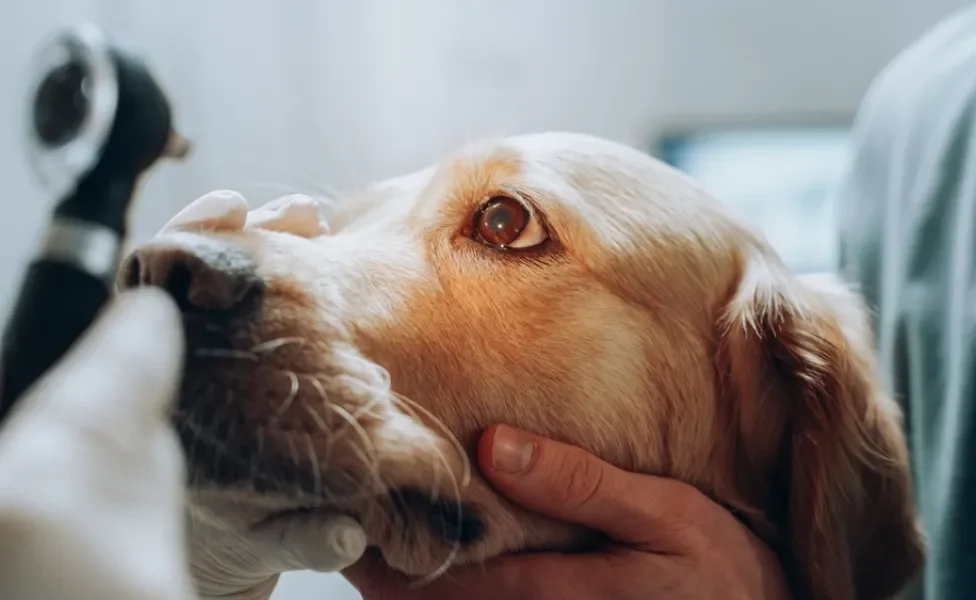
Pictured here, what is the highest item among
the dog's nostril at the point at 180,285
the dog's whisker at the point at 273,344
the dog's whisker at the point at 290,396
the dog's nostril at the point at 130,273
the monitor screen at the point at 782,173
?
the dog's nostril at the point at 130,273

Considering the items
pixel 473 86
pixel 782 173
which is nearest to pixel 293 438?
pixel 473 86

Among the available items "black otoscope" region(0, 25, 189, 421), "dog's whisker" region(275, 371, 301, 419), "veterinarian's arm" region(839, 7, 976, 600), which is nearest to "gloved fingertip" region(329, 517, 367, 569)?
"dog's whisker" region(275, 371, 301, 419)

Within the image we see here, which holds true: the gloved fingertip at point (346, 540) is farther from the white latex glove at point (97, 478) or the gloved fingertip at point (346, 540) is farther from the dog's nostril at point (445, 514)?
the white latex glove at point (97, 478)

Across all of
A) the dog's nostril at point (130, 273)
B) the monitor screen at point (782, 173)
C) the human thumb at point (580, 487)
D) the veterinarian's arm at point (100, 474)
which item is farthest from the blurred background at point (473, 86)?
the human thumb at point (580, 487)

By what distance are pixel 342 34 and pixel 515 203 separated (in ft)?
4.39

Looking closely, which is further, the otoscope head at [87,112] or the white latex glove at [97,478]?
the otoscope head at [87,112]

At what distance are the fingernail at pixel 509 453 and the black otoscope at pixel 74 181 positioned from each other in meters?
0.46

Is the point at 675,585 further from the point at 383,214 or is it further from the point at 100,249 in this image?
the point at 100,249

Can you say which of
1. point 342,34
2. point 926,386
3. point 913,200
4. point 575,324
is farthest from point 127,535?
point 342,34

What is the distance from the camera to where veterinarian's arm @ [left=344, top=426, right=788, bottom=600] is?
3.16ft

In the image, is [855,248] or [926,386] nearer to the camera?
[926,386]

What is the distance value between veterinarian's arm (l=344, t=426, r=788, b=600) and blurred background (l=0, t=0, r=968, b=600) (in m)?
0.37

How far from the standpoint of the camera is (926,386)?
135cm

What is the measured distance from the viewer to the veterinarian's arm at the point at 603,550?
3.16 ft
